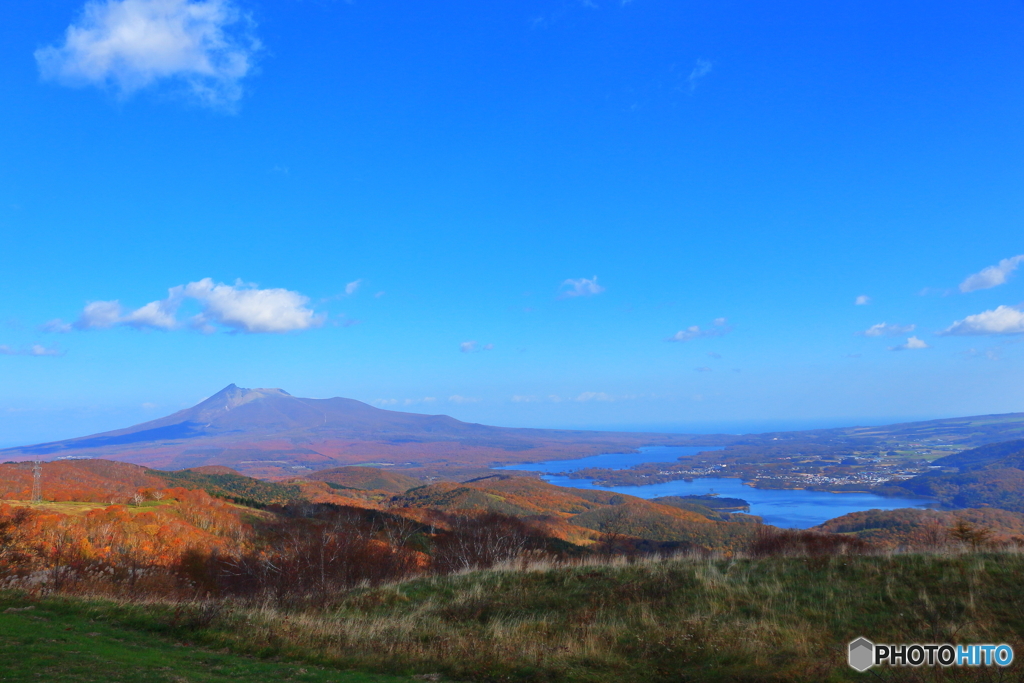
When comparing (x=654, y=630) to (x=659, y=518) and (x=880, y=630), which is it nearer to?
(x=880, y=630)

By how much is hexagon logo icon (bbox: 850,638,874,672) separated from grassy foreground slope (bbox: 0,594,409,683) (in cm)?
517

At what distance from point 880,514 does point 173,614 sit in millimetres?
68569

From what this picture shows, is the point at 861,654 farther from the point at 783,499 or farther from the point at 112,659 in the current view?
the point at 783,499

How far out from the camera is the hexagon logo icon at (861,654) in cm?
538

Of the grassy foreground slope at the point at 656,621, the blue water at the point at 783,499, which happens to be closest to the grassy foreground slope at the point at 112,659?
the grassy foreground slope at the point at 656,621

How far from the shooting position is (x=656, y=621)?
7.45m

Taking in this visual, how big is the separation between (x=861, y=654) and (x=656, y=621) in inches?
101

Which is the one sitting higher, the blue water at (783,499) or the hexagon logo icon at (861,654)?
the hexagon logo icon at (861,654)

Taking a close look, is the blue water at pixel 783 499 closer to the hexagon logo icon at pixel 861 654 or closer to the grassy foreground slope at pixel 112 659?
the hexagon logo icon at pixel 861 654

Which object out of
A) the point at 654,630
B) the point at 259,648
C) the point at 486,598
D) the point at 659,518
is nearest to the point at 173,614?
the point at 259,648

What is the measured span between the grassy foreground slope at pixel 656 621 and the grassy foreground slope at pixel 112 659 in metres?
0.53

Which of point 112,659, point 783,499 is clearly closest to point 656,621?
point 112,659

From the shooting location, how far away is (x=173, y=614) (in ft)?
30.3

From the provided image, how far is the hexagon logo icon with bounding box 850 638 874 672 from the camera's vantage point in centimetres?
538
